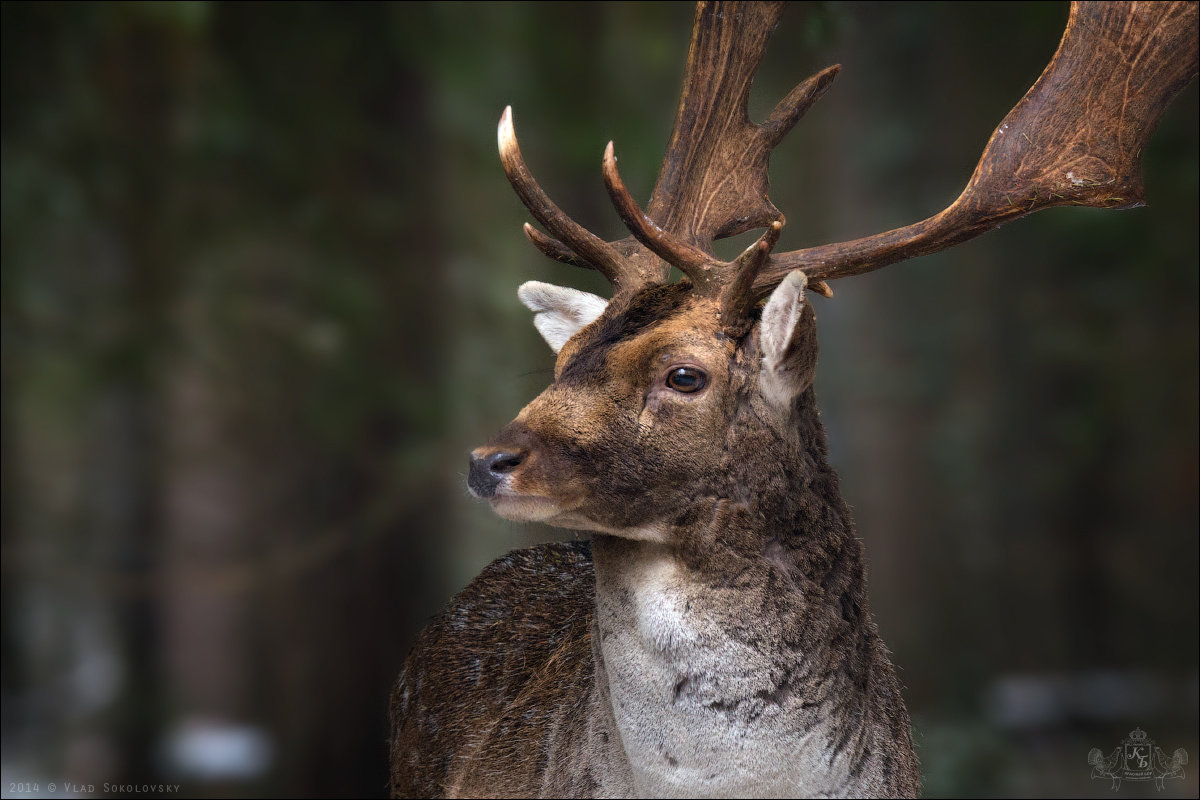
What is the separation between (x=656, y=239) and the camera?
3393 mm

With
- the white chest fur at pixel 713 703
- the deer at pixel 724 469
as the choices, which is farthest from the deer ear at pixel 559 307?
the white chest fur at pixel 713 703

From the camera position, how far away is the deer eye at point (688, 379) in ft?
10.6

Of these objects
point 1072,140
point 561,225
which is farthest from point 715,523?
point 1072,140

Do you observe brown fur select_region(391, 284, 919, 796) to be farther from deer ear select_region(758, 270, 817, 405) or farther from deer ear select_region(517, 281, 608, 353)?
deer ear select_region(517, 281, 608, 353)

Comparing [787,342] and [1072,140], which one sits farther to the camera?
[1072,140]

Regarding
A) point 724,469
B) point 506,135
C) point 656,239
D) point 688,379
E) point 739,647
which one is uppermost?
point 506,135

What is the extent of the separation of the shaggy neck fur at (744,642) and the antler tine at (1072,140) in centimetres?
57

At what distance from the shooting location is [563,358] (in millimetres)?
3477

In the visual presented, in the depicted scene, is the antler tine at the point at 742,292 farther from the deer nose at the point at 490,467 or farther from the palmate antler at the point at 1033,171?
the deer nose at the point at 490,467

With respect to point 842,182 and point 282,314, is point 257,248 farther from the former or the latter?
point 842,182

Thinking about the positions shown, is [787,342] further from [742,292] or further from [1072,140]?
[1072,140]

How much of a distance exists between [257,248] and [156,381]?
1073 millimetres

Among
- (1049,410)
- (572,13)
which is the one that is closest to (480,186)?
(572,13)

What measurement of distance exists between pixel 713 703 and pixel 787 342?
95 cm
